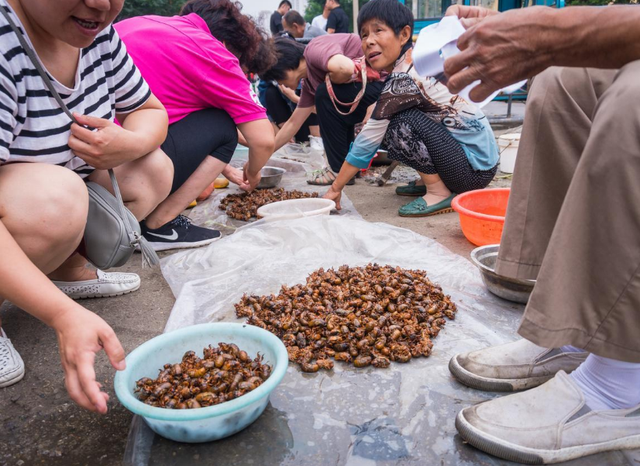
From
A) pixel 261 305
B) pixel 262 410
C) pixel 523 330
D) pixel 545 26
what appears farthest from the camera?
pixel 261 305

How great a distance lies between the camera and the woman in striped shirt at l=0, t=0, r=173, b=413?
1.16 m

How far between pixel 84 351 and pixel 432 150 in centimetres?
299

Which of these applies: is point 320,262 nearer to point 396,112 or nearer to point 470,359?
point 470,359

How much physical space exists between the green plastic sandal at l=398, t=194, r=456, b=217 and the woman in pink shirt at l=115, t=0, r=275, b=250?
3.79 feet

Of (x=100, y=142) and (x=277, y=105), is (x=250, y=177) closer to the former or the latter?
(x=100, y=142)

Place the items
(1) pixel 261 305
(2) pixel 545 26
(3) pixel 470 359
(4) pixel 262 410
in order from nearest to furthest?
(2) pixel 545 26
(4) pixel 262 410
(3) pixel 470 359
(1) pixel 261 305

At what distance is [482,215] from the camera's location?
2783 mm

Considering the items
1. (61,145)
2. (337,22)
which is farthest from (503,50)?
(337,22)

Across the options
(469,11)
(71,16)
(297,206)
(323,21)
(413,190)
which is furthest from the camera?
(323,21)

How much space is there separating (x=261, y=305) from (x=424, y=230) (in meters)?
1.65

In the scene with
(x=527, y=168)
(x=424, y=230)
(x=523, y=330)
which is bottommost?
(x=424, y=230)

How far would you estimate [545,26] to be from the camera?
118cm

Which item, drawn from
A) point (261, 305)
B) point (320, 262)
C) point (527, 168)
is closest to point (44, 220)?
point (261, 305)

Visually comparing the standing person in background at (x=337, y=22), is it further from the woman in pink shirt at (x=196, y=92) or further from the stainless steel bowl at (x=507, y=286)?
the stainless steel bowl at (x=507, y=286)
